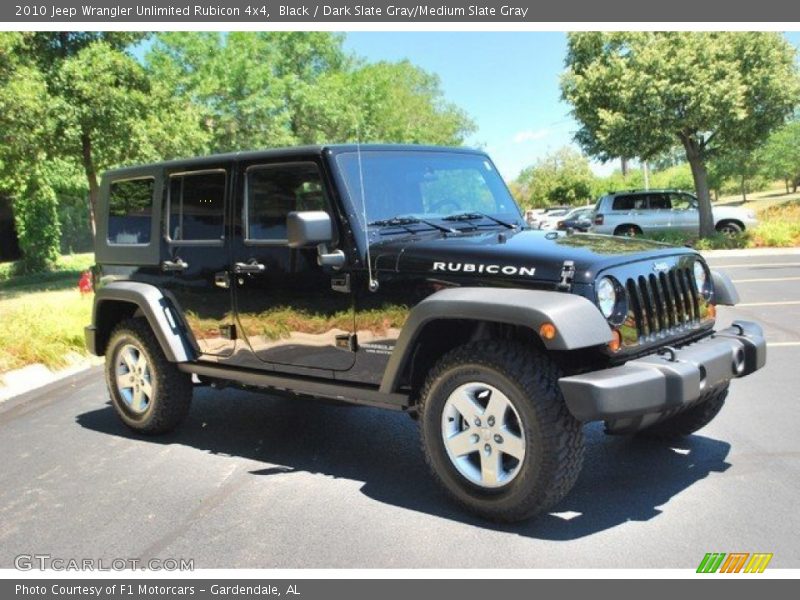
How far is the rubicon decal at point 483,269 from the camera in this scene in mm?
3717

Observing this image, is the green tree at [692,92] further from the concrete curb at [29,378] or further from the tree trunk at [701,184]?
the concrete curb at [29,378]

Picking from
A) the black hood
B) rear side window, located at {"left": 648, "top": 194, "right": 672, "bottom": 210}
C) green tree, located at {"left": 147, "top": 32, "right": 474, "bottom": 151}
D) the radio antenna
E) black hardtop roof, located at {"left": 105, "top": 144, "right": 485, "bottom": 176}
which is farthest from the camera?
green tree, located at {"left": 147, "top": 32, "right": 474, "bottom": 151}

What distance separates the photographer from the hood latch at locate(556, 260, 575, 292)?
142 inches

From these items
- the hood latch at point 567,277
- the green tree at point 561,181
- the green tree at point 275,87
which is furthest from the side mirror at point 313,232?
the green tree at point 561,181

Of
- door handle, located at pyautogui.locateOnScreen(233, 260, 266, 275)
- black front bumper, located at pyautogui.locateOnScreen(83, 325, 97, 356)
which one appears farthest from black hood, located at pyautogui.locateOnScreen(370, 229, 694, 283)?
black front bumper, located at pyautogui.locateOnScreen(83, 325, 97, 356)

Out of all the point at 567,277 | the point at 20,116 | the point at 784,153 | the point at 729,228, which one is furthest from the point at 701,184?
the point at 784,153

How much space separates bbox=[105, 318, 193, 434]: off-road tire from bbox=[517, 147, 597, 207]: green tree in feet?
151

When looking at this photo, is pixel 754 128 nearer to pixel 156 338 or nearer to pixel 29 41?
pixel 29 41

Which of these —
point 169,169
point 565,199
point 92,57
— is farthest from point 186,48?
point 565,199

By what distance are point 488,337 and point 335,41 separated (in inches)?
1296

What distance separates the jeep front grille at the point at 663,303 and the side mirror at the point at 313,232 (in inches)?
61.4

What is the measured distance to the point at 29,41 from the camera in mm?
14164

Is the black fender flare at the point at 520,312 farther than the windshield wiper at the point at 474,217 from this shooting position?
No

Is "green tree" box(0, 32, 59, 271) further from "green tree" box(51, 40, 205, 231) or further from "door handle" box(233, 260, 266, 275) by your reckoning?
"door handle" box(233, 260, 266, 275)
